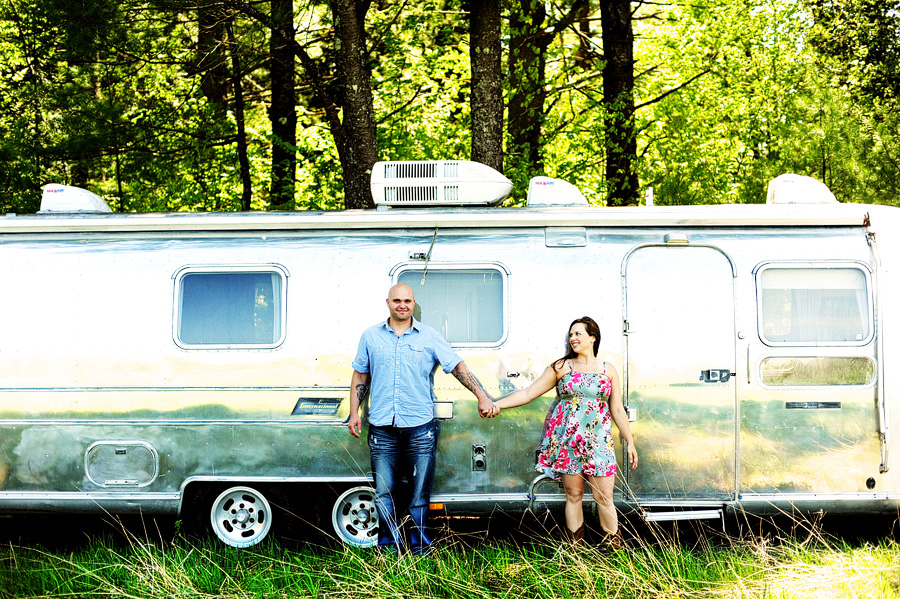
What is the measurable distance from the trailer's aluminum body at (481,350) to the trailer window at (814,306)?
0.05 feet

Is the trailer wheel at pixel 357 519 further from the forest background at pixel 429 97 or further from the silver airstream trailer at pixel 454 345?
the forest background at pixel 429 97

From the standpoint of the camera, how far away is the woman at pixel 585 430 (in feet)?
17.6

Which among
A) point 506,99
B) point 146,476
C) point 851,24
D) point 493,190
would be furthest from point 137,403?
point 851,24

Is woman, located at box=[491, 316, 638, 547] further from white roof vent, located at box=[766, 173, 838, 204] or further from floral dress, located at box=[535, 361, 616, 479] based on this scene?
white roof vent, located at box=[766, 173, 838, 204]

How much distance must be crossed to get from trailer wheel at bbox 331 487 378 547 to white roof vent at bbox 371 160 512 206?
6.86 feet

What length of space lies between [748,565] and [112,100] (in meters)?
10.7

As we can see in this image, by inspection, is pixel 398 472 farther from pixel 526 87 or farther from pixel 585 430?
pixel 526 87

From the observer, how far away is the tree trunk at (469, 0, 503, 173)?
8992 mm

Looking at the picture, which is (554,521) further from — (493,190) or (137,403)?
(137,403)

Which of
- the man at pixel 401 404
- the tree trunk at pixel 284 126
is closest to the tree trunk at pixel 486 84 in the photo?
the man at pixel 401 404

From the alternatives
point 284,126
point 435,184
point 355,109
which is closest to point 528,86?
point 355,109

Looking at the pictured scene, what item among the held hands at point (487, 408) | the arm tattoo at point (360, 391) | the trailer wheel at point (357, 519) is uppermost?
the arm tattoo at point (360, 391)

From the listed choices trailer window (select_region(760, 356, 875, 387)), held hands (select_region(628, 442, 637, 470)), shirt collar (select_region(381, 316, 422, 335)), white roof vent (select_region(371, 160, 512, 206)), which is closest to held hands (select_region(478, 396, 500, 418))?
shirt collar (select_region(381, 316, 422, 335))

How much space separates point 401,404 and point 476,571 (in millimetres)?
1147
